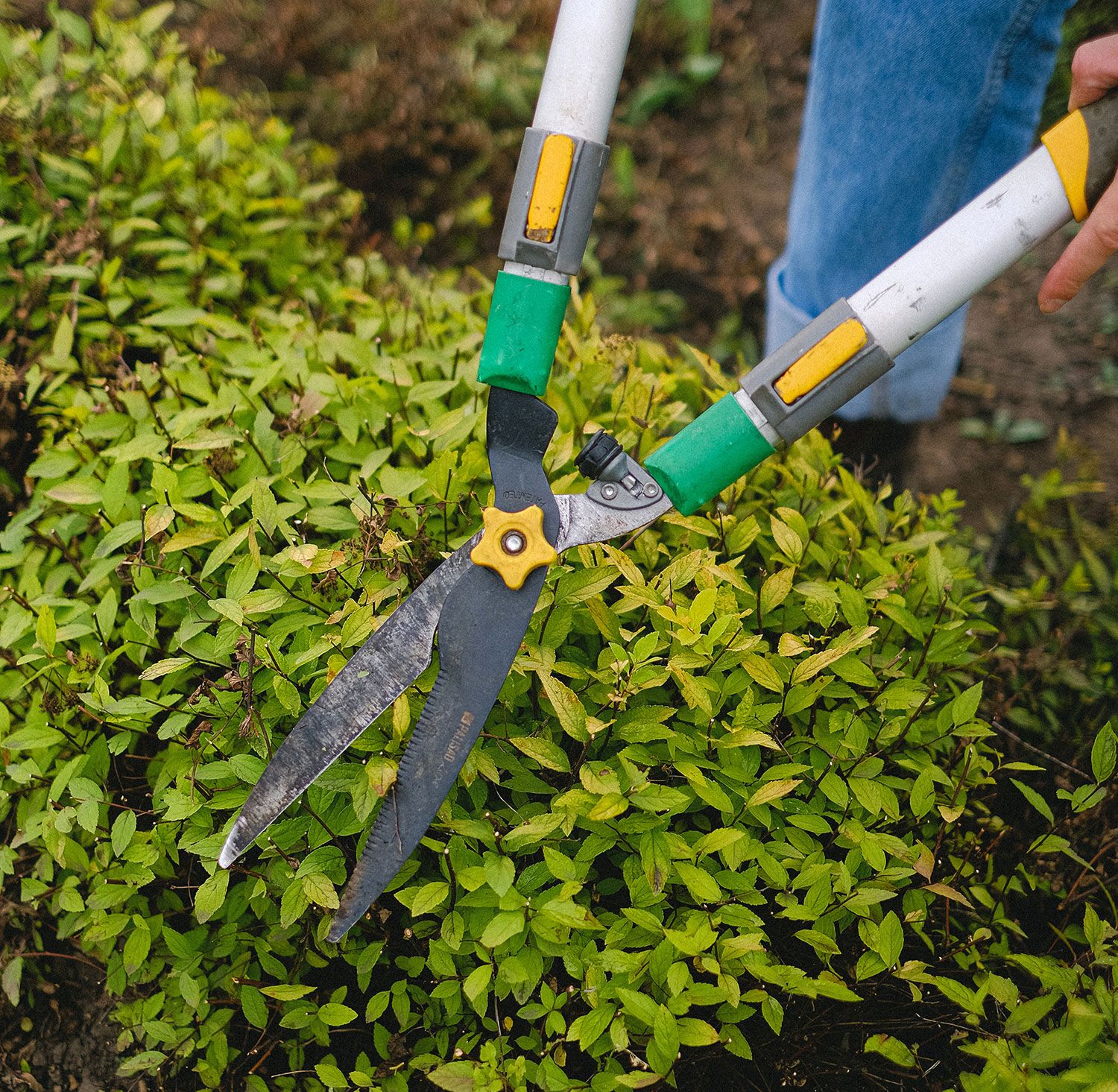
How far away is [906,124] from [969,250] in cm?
86

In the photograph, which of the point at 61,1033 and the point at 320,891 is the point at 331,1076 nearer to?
the point at 320,891

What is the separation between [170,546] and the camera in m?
1.55

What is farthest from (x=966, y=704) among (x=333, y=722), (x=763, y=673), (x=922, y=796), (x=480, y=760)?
(x=333, y=722)

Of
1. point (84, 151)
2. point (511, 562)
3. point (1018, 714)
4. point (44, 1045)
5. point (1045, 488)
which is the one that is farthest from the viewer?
point (1045, 488)

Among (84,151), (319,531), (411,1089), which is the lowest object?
(411,1089)

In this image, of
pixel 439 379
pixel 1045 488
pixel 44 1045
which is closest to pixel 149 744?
pixel 44 1045

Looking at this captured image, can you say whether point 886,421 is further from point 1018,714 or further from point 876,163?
point 1018,714

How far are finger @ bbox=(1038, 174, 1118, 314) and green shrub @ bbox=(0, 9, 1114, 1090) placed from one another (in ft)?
1.58

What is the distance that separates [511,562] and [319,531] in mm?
596

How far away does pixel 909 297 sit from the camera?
54.7 inches

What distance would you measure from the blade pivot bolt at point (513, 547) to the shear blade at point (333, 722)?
0.15 metres

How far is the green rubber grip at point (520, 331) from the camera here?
1.43 metres

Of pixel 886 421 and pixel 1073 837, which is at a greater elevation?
pixel 886 421

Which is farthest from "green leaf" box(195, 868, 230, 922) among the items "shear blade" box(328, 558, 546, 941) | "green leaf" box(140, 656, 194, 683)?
"green leaf" box(140, 656, 194, 683)
